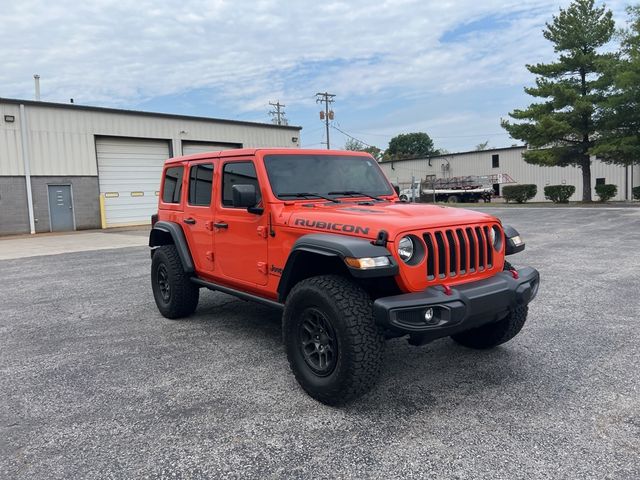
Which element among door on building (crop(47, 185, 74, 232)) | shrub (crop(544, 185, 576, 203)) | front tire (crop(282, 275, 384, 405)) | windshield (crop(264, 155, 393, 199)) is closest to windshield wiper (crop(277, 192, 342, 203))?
windshield (crop(264, 155, 393, 199))

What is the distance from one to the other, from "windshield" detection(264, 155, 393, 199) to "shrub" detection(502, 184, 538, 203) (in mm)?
33761

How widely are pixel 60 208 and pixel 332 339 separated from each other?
68.9ft

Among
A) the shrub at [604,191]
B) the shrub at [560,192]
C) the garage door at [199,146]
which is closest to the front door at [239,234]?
the garage door at [199,146]

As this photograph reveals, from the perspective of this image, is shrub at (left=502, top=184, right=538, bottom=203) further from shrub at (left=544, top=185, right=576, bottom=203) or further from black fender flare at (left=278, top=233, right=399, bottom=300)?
black fender flare at (left=278, top=233, right=399, bottom=300)

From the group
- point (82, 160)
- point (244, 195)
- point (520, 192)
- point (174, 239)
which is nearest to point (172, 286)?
point (174, 239)

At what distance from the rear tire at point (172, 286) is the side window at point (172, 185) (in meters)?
0.58

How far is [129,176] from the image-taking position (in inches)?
920

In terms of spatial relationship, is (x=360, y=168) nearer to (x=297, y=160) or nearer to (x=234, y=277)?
(x=297, y=160)

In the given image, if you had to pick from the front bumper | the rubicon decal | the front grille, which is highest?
the rubicon decal

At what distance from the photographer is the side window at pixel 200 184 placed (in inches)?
202

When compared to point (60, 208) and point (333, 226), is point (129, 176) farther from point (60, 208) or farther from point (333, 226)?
point (333, 226)

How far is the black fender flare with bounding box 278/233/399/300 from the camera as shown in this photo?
319 cm

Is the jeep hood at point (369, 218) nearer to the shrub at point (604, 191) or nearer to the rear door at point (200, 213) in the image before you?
the rear door at point (200, 213)

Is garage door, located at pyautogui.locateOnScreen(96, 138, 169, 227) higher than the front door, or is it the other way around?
garage door, located at pyautogui.locateOnScreen(96, 138, 169, 227)
